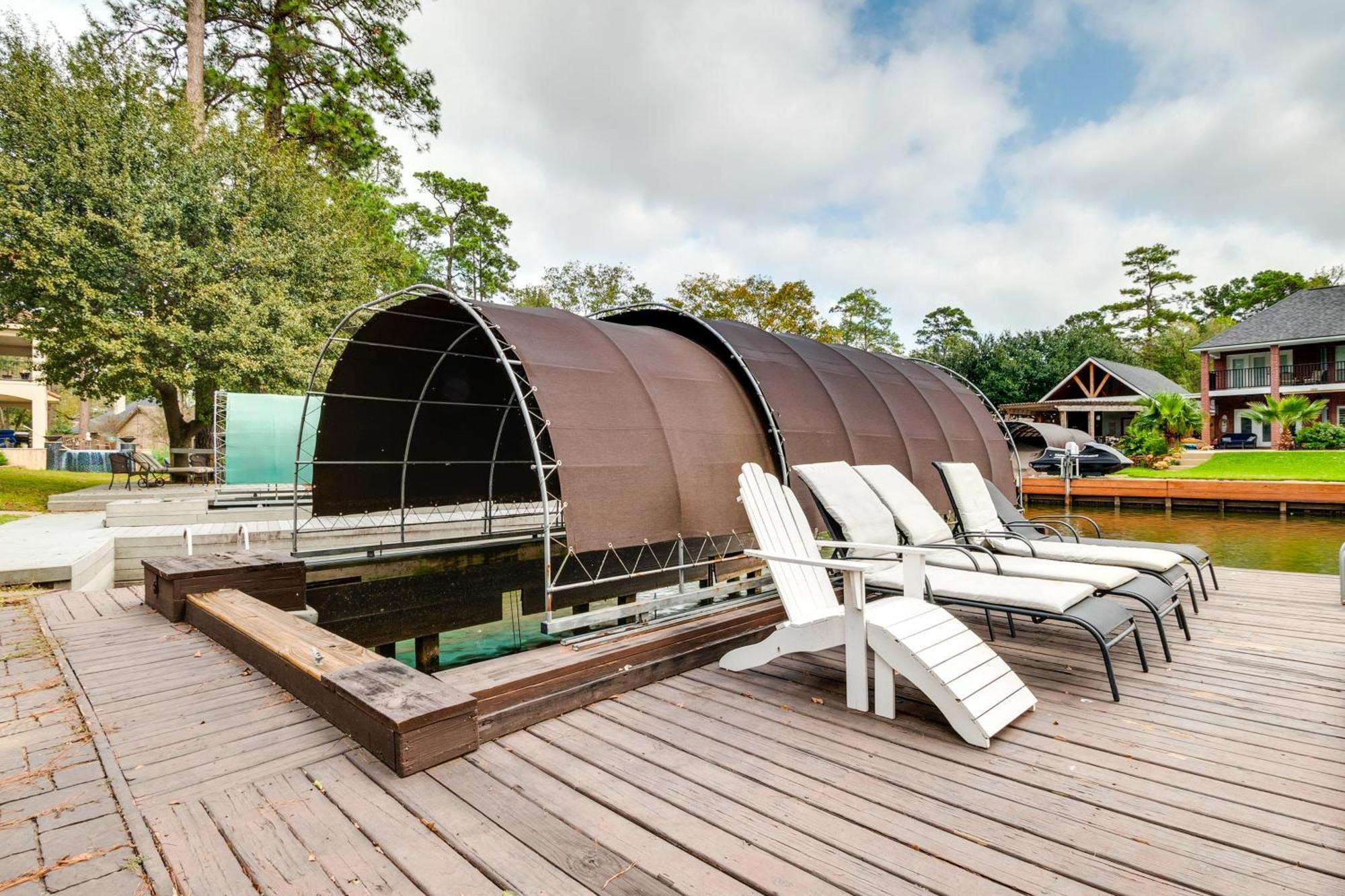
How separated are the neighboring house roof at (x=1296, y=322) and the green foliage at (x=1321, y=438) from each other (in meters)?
5.56

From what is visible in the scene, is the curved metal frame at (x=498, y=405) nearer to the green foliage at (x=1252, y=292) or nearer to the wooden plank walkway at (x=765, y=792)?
the wooden plank walkway at (x=765, y=792)

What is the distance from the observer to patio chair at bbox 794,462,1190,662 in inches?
160

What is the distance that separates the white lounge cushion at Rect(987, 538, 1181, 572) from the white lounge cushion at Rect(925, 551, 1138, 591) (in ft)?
0.42

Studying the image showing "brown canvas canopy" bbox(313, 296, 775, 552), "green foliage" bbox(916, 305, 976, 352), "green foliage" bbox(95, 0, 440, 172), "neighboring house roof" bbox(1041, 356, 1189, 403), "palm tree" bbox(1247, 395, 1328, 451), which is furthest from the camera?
"green foliage" bbox(916, 305, 976, 352)

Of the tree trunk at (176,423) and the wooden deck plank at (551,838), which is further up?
the tree trunk at (176,423)

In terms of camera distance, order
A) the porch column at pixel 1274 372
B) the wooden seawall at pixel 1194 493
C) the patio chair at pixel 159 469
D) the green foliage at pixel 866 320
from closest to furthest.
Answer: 1. the patio chair at pixel 159 469
2. the wooden seawall at pixel 1194 493
3. the porch column at pixel 1274 372
4. the green foliage at pixel 866 320

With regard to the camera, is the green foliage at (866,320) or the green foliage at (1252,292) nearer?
the green foliage at (1252,292)

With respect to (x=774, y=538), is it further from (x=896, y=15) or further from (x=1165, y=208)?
(x=1165, y=208)

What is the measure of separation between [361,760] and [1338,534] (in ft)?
58.8

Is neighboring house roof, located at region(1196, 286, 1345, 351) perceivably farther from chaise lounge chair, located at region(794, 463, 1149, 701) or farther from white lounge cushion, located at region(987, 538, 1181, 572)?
chaise lounge chair, located at region(794, 463, 1149, 701)

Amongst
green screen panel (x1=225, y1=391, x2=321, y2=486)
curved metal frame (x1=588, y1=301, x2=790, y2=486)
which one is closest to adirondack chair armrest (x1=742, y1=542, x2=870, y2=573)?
curved metal frame (x1=588, y1=301, x2=790, y2=486)

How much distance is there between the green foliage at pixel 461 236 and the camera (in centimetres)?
3000

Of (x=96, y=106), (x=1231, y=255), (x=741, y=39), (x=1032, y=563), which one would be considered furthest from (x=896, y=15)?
(x=1231, y=255)

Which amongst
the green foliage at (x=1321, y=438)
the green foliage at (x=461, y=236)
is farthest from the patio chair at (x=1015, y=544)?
the green foliage at (x=461, y=236)
